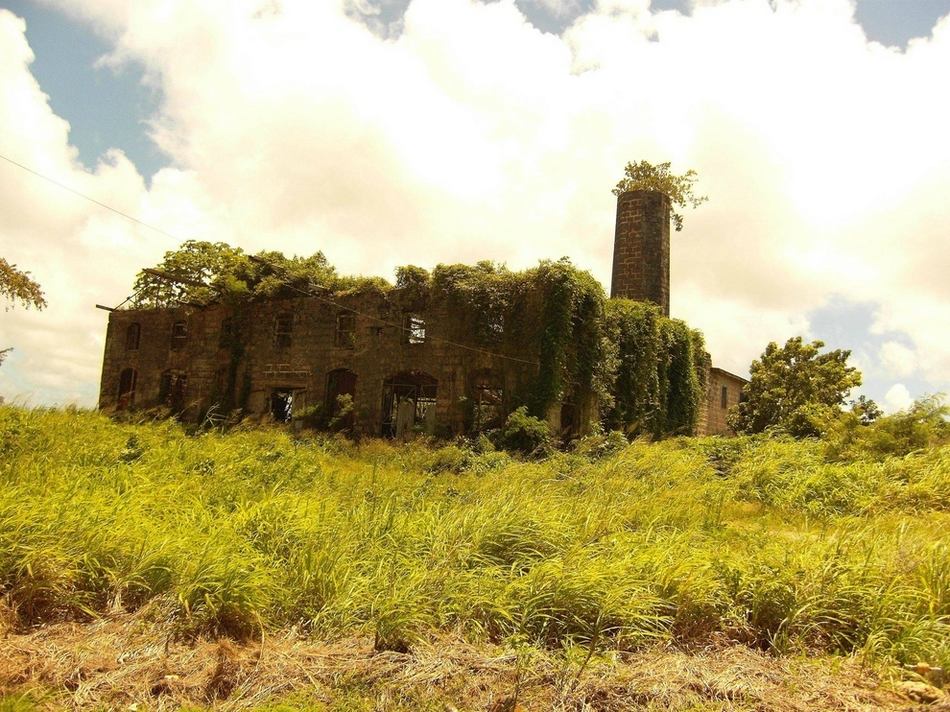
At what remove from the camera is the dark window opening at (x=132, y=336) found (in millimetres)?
27953

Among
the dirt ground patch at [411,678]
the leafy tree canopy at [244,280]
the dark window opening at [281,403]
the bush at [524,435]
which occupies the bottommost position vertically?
the dirt ground patch at [411,678]

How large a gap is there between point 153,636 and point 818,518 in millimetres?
7542

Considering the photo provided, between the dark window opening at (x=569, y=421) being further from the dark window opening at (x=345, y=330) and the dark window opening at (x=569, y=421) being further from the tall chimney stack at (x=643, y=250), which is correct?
the dark window opening at (x=345, y=330)

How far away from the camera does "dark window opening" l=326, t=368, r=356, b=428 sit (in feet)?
71.2

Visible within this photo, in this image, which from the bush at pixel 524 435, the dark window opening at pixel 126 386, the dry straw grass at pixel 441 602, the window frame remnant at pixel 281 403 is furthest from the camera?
the dark window opening at pixel 126 386

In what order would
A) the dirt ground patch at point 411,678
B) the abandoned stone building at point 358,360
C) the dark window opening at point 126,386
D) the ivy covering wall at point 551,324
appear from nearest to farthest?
the dirt ground patch at point 411,678 → the ivy covering wall at point 551,324 → the abandoned stone building at point 358,360 → the dark window opening at point 126,386

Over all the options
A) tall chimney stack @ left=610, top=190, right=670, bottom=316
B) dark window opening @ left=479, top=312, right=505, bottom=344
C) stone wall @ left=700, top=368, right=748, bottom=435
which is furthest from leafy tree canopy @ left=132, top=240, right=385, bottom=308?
stone wall @ left=700, top=368, right=748, bottom=435

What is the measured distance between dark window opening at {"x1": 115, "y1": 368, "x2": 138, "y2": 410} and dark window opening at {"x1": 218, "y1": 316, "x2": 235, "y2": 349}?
16.5 ft

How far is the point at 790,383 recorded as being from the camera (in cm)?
2861

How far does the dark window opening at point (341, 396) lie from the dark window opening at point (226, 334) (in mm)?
4543

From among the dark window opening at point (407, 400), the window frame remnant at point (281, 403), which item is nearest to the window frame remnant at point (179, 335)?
the window frame remnant at point (281, 403)

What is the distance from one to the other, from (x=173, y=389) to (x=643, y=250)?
18.6 meters

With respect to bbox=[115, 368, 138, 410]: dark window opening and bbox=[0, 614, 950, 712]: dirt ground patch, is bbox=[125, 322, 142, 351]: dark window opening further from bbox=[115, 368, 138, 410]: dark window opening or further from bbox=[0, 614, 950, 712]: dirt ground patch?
bbox=[0, 614, 950, 712]: dirt ground patch

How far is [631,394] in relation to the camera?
72.4ft
